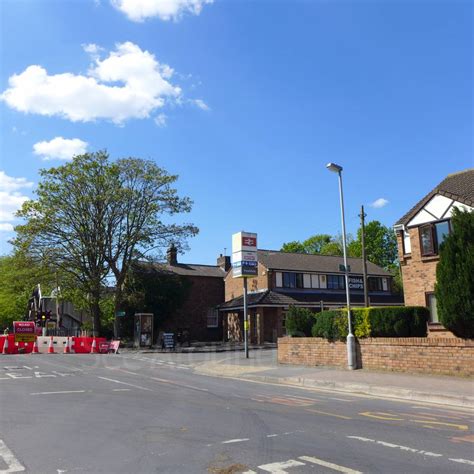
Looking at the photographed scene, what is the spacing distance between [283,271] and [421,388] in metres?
31.1

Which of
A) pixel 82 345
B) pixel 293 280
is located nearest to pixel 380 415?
pixel 82 345

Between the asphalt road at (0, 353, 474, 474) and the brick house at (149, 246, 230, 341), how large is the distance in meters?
35.3

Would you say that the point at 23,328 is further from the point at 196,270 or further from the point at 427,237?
the point at 427,237

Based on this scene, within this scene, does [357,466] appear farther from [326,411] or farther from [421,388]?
[421,388]

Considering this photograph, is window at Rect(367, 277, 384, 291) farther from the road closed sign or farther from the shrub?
the shrub

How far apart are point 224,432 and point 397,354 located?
10.6 meters

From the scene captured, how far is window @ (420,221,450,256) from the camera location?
2191 centimetres

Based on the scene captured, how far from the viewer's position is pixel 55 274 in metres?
40.7

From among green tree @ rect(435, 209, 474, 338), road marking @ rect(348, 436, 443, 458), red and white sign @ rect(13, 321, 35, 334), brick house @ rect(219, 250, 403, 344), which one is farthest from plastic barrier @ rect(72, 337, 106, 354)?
road marking @ rect(348, 436, 443, 458)

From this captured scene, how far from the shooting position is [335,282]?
155 ft

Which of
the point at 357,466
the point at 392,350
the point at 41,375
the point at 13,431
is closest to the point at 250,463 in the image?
the point at 357,466

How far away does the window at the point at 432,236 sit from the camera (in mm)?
21906

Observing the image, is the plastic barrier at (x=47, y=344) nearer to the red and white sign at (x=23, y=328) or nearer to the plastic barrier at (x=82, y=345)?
the plastic barrier at (x=82, y=345)

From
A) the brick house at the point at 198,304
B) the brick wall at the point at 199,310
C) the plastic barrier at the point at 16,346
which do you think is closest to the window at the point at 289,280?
the brick house at the point at 198,304
